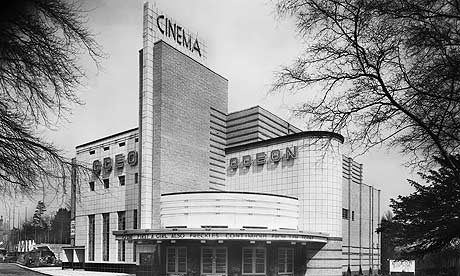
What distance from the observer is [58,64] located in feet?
31.0

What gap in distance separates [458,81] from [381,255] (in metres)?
63.3

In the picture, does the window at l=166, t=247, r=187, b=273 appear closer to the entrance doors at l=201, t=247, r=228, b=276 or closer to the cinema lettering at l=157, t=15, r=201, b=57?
the entrance doors at l=201, t=247, r=228, b=276

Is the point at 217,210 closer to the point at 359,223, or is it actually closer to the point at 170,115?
the point at 170,115

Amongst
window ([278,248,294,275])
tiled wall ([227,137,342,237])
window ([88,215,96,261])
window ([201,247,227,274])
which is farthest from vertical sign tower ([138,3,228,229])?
window ([88,215,96,261])

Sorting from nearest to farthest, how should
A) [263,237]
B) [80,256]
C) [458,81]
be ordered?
[458,81]
[263,237]
[80,256]

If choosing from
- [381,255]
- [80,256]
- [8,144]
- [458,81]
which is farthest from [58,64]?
[381,255]

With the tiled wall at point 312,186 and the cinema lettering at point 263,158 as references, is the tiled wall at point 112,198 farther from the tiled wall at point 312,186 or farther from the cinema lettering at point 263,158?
the tiled wall at point 312,186

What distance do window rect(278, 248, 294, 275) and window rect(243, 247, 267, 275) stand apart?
183 cm

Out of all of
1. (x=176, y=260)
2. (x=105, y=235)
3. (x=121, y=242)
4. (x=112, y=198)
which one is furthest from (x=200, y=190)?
(x=105, y=235)

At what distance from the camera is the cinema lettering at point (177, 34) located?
4119 centimetres

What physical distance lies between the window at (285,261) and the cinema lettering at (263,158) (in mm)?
7647

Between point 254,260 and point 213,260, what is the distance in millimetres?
2982

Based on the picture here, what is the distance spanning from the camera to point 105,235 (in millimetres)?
47750

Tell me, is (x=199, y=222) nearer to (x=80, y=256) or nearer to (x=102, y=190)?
(x=102, y=190)
